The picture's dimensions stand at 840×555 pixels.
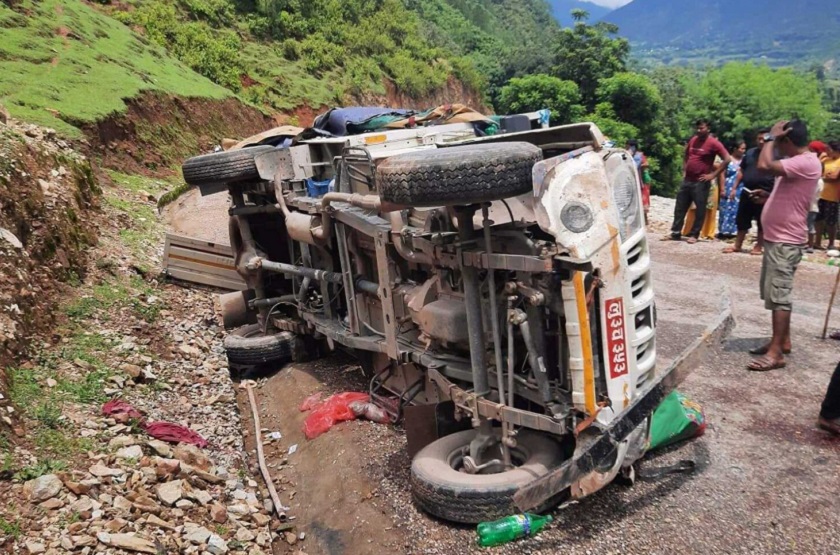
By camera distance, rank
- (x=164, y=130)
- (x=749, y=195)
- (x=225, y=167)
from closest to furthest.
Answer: (x=225, y=167) → (x=749, y=195) → (x=164, y=130)

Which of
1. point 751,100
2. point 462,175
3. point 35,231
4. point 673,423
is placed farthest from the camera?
point 751,100

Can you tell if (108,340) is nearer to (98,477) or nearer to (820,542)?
(98,477)

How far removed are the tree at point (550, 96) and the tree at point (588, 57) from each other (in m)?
1.19

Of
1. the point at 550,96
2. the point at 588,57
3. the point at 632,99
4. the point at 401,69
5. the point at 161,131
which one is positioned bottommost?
the point at 632,99

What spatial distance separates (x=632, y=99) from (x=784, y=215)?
2431cm

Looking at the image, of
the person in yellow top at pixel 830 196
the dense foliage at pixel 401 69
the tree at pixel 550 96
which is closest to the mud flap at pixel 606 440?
the person in yellow top at pixel 830 196

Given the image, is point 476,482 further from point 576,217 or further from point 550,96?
point 550,96

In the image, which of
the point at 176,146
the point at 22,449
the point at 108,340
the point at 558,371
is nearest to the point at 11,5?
the point at 176,146

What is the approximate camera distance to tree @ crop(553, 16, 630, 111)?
30.9m

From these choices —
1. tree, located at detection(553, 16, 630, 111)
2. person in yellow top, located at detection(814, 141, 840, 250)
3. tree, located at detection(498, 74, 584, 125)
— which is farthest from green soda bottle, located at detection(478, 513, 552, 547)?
tree, located at detection(553, 16, 630, 111)

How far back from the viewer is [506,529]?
3.23 metres

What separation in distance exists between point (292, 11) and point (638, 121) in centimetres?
1614

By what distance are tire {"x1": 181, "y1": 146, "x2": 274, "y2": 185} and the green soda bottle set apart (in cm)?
394

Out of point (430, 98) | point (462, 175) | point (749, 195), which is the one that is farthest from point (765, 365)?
point (430, 98)
